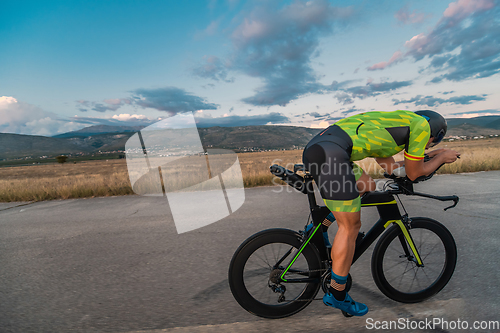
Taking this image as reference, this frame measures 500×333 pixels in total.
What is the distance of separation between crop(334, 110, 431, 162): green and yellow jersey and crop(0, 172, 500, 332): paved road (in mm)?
1369

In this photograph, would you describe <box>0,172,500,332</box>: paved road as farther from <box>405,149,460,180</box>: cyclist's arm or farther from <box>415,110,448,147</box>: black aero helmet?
<box>415,110,448,147</box>: black aero helmet

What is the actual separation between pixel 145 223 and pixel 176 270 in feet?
8.20

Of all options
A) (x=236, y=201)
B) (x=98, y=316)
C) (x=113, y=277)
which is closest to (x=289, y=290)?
(x=98, y=316)

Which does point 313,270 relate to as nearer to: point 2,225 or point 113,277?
point 113,277

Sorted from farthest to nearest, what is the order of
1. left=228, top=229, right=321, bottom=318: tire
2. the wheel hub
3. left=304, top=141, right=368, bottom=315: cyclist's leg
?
the wheel hub < left=228, top=229, right=321, bottom=318: tire < left=304, top=141, right=368, bottom=315: cyclist's leg

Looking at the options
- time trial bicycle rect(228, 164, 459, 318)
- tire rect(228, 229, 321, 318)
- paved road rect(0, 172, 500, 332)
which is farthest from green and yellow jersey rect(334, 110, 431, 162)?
paved road rect(0, 172, 500, 332)

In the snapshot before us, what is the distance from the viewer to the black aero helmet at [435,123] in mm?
2238

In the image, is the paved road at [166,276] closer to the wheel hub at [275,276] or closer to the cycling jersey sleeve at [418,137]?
the wheel hub at [275,276]

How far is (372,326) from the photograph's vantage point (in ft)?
7.02

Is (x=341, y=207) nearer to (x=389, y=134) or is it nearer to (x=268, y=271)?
(x=389, y=134)

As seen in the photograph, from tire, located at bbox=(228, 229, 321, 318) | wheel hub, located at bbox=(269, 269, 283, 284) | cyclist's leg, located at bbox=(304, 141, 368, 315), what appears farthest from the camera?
wheel hub, located at bbox=(269, 269, 283, 284)

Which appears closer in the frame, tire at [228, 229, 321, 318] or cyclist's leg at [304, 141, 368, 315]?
cyclist's leg at [304, 141, 368, 315]

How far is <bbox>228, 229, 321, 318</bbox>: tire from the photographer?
221 centimetres

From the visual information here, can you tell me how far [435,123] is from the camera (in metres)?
2.24
